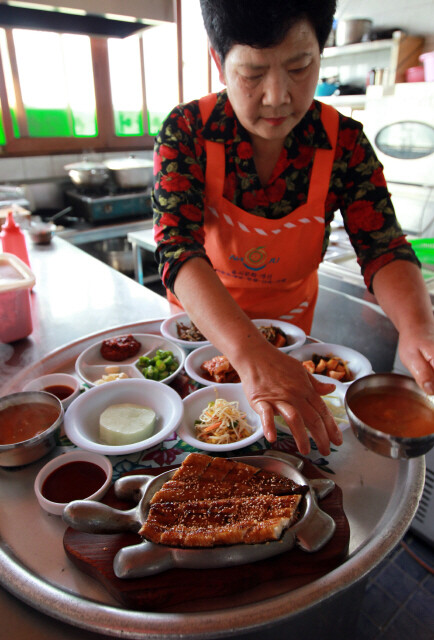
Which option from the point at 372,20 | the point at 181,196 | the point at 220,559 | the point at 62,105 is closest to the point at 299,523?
the point at 220,559

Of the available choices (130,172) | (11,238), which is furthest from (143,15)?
(130,172)

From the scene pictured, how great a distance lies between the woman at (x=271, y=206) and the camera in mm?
1179

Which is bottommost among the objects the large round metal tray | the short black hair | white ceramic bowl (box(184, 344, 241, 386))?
the large round metal tray

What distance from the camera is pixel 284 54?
1259mm

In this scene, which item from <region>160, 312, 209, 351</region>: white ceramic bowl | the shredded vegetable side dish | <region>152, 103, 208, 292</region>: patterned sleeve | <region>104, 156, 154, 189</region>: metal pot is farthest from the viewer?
<region>104, 156, 154, 189</region>: metal pot

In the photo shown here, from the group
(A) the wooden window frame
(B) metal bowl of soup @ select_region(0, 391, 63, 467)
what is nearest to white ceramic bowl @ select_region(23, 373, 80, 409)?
(B) metal bowl of soup @ select_region(0, 391, 63, 467)

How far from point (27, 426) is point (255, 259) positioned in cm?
112

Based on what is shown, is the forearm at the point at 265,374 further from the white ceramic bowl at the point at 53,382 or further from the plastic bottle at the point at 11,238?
the plastic bottle at the point at 11,238

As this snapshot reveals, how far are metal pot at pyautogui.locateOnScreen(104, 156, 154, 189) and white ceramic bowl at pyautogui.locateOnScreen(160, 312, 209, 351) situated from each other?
3.13m

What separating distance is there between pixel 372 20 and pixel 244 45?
3.54 m

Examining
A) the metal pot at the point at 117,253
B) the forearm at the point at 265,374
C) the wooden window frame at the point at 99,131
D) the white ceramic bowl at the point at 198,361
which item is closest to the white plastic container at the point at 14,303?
the white ceramic bowl at the point at 198,361

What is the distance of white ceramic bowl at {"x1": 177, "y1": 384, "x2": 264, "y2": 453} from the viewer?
119 centimetres

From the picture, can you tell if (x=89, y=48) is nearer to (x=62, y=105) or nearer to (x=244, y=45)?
(x=62, y=105)

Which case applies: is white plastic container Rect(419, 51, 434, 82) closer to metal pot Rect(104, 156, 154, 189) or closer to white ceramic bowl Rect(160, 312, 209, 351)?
metal pot Rect(104, 156, 154, 189)
